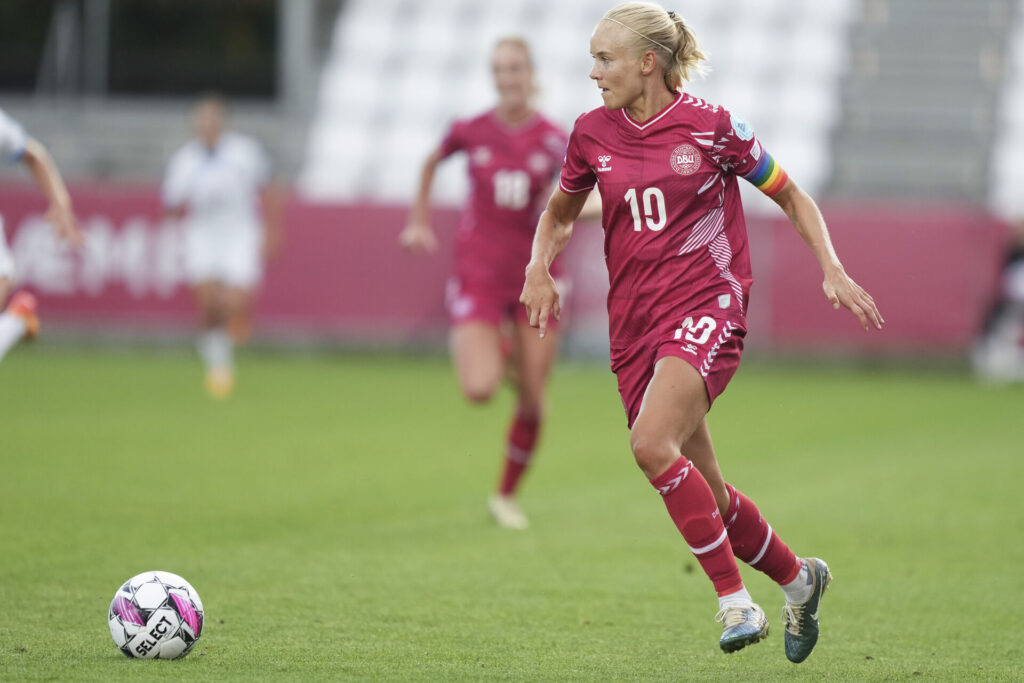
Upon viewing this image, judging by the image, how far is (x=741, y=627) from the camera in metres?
4.62

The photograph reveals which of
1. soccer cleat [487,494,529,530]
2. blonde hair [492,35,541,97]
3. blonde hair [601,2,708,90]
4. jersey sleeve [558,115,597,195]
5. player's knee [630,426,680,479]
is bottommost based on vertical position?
soccer cleat [487,494,529,530]

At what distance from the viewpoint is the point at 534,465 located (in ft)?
34.6

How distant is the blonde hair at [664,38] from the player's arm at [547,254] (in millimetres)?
550

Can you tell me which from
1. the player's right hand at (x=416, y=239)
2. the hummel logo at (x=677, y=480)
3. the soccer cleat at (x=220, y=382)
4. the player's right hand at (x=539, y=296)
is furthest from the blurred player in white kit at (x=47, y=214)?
the soccer cleat at (x=220, y=382)

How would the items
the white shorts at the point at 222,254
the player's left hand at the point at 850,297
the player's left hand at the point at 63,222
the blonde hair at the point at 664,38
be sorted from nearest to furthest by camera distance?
the player's left hand at the point at 850,297
the blonde hair at the point at 664,38
the player's left hand at the point at 63,222
the white shorts at the point at 222,254

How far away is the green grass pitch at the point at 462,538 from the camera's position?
5.10 m

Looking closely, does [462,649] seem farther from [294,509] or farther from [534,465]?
Answer: [534,465]

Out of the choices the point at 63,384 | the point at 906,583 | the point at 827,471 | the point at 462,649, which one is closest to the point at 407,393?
the point at 63,384

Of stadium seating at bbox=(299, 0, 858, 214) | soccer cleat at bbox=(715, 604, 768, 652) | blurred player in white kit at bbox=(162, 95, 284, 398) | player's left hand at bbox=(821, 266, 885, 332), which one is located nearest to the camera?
soccer cleat at bbox=(715, 604, 768, 652)

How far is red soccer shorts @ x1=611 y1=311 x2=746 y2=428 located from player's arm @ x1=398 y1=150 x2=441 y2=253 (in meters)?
3.27

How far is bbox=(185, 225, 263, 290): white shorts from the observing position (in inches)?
605

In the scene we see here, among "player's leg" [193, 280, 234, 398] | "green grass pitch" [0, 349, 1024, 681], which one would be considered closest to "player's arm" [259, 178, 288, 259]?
"player's leg" [193, 280, 234, 398]

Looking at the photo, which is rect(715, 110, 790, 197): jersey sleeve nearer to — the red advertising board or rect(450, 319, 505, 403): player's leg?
rect(450, 319, 505, 403): player's leg

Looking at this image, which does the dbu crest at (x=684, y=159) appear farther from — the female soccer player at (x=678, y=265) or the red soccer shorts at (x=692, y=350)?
the red soccer shorts at (x=692, y=350)
